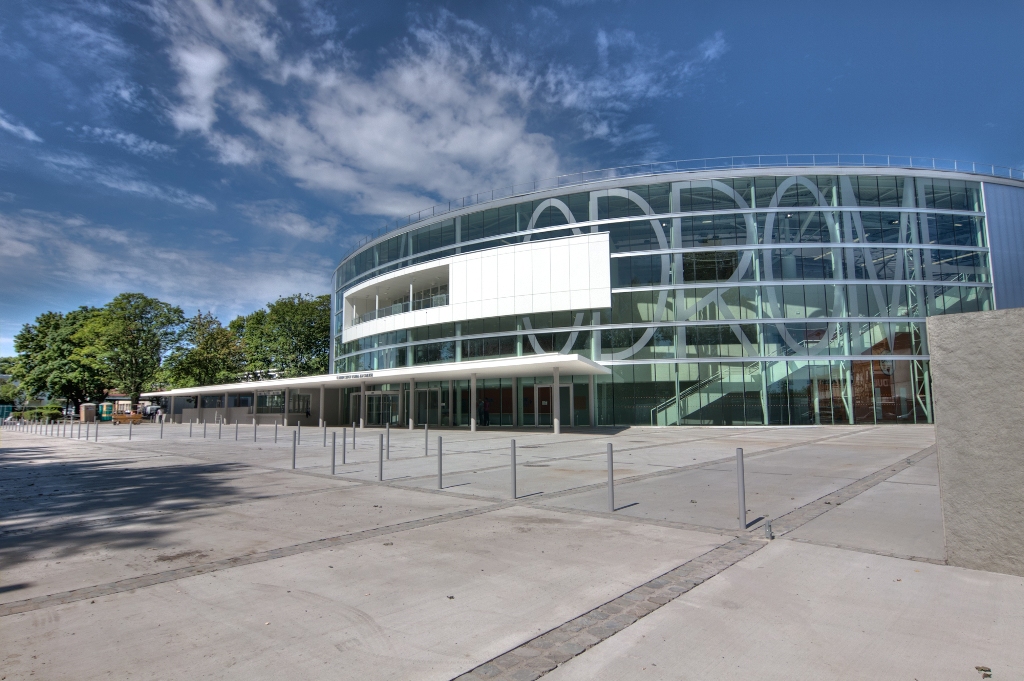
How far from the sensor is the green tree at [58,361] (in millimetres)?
65812

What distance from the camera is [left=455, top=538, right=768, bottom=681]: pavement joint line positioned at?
3608mm

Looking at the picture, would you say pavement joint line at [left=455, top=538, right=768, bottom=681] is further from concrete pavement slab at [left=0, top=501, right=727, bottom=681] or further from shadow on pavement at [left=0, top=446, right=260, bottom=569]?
shadow on pavement at [left=0, top=446, right=260, bottom=569]

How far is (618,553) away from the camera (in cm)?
628

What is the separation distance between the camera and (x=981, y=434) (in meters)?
5.37

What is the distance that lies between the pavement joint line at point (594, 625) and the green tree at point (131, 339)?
7516cm

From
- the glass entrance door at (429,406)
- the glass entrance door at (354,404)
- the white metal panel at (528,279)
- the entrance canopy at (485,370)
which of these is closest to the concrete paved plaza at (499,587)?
the entrance canopy at (485,370)

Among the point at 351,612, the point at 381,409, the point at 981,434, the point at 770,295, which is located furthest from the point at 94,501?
the point at 381,409

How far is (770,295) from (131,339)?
67626mm

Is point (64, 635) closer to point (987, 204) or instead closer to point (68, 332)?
point (987, 204)

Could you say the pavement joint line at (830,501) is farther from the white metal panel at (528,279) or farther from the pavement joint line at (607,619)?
the white metal panel at (528,279)

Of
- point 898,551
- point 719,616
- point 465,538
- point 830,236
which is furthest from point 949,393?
point 830,236

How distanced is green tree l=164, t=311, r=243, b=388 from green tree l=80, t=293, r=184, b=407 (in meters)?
1.58

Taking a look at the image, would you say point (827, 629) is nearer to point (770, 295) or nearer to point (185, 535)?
point (185, 535)

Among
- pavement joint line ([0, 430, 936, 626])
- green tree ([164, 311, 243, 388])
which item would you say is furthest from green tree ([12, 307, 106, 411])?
pavement joint line ([0, 430, 936, 626])
